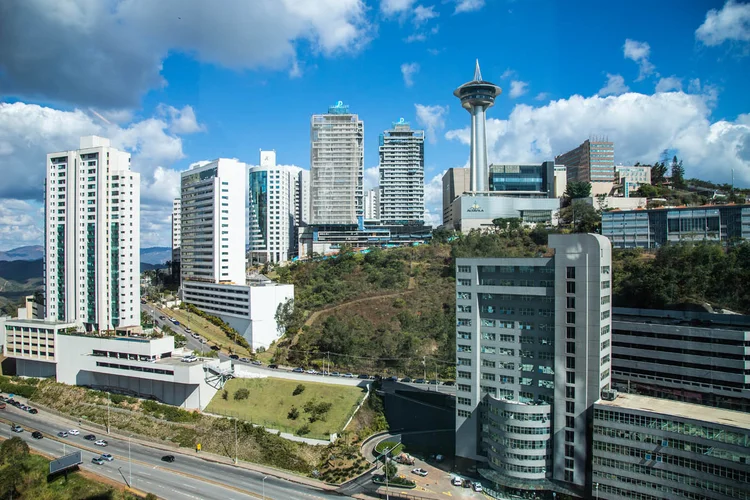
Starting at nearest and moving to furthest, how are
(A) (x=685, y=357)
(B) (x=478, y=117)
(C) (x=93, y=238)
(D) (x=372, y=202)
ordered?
(A) (x=685, y=357) → (C) (x=93, y=238) → (B) (x=478, y=117) → (D) (x=372, y=202)

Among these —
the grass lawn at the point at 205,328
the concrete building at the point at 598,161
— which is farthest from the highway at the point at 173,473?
the concrete building at the point at 598,161

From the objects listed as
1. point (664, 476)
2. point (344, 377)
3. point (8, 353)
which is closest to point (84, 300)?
point (8, 353)

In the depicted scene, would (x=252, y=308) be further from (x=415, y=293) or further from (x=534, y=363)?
(x=534, y=363)

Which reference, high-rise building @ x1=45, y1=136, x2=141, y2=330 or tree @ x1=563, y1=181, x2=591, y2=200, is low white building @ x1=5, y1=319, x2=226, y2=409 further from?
tree @ x1=563, y1=181, x2=591, y2=200

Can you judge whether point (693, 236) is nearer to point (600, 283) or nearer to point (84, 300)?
point (600, 283)

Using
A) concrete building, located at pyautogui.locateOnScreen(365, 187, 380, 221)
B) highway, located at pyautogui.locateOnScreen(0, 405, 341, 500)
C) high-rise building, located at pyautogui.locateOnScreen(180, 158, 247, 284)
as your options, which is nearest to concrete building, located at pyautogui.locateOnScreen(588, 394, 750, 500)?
highway, located at pyautogui.locateOnScreen(0, 405, 341, 500)

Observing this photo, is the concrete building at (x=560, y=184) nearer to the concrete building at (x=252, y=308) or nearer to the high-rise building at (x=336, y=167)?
the high-rise building at (x=336, y=167)

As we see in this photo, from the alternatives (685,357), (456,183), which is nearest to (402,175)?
(456,183)
